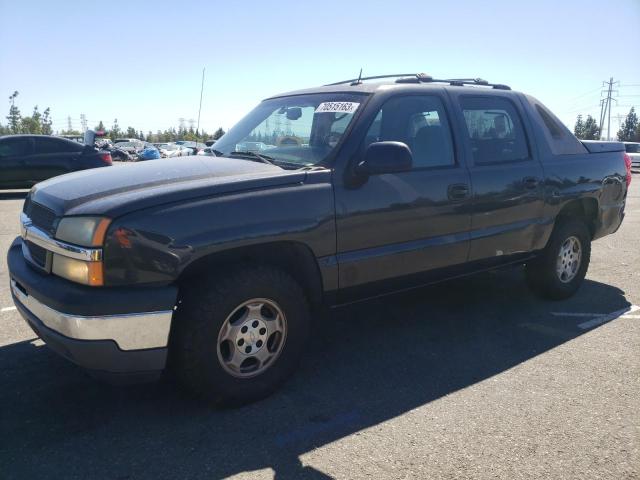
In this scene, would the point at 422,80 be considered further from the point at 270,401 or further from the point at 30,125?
the point at 30,125

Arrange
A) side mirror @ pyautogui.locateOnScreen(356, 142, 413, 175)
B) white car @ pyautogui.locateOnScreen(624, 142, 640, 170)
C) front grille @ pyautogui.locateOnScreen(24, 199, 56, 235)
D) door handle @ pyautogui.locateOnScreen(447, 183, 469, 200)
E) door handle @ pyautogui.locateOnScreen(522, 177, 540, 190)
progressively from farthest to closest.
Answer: white car @ pyautogui.locateOnScreen(624, 142, 640, 170) → door handle @ pyautogui.locateOnScreen(522, 177, 540, 190) → door handle @ pyautogui.locateOnScreen(447, 183, 469, 200) → side mirror @ pyautogui.locateOnScreen(356, 142, 413, 175) → front grille @ pyautogui.locateOnScreen(24, 199, 56, 235)

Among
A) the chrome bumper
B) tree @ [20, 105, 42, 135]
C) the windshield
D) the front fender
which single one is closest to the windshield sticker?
the windshield

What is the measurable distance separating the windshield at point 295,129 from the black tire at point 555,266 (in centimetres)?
240

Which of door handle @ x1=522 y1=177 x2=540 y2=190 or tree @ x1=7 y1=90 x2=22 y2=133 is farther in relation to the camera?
tree @ x1=7 y1=90 x2=22 y2=133

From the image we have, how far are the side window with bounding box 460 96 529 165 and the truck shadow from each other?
4.55ft

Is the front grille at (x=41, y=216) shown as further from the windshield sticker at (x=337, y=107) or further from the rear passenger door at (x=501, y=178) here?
the rear passenger door at (x=501, y=178)

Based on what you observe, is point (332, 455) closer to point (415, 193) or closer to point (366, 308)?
point (415, 193)

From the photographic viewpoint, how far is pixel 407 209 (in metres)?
3.55

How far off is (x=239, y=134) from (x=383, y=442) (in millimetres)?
2509

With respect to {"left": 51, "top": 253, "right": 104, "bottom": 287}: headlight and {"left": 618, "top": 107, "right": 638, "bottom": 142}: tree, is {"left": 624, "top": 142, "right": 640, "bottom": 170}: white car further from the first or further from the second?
{"left": 618, "top": 107, "right": 638, "bottom": 142}: tree

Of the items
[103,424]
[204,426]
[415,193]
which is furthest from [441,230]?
[103,424]

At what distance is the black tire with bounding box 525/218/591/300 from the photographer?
485 cm

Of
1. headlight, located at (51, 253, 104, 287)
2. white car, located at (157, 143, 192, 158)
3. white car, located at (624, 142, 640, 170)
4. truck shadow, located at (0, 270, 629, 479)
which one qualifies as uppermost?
white car, located at (624, 142, 640, 170)

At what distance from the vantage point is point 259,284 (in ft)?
9.67
